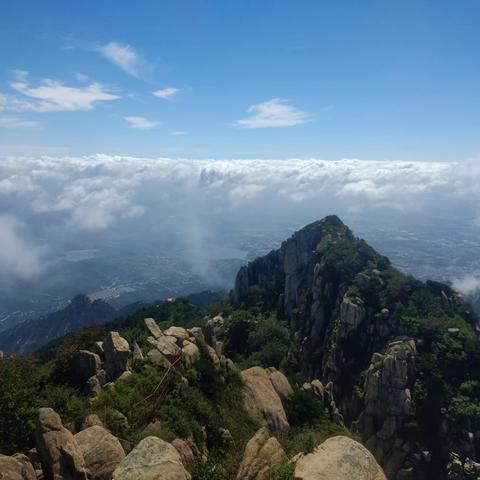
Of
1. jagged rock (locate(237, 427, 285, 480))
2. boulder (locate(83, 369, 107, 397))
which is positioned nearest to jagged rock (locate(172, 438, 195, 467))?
jagged rock (locate(237, 427, 285, 480))

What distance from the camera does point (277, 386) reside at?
4559 cm

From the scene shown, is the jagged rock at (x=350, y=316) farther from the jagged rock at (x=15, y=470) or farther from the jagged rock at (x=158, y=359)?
the jagged rock at (x=15, y=470)

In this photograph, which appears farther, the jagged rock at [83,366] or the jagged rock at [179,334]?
the jagged rock at [179,334]

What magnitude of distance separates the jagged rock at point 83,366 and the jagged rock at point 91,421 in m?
8.49

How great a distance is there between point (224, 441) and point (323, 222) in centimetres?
11916

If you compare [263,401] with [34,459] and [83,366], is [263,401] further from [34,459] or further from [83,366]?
[34,459]

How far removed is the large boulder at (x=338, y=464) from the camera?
Result: 68.0ft

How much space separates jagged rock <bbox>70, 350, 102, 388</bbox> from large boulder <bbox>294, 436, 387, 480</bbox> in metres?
20.8

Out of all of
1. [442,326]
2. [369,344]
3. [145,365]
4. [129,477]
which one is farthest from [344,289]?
[129,477]

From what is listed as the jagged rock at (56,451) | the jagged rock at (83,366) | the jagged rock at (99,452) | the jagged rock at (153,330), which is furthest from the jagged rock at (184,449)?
the jagged rock at (153,330)

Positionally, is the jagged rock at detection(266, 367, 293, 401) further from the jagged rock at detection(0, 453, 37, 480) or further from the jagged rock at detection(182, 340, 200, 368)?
the jagged rock at detection(0, 453, 37, 480)

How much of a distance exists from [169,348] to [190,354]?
2016 millimetres

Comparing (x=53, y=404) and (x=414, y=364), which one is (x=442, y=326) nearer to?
(x=414, y=364)

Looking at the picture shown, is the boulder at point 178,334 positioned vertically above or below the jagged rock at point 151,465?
below
